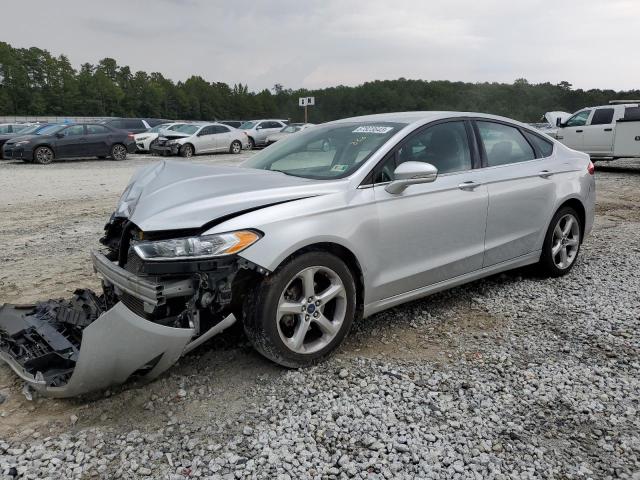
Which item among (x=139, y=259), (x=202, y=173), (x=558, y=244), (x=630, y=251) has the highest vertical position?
(x=202, y=173)

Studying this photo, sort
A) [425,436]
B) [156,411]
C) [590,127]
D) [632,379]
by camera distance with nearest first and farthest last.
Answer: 1. [425,436]
2. [156,411]
3. [632,379]
4. [590,127]

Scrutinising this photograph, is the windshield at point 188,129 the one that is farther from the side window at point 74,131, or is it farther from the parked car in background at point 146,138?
the side window at point 74,131

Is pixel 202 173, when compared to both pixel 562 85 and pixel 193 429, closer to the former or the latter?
pixel 193 429

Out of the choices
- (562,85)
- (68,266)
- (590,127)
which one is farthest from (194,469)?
(562,85)

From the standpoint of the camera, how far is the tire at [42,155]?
61.1 ft

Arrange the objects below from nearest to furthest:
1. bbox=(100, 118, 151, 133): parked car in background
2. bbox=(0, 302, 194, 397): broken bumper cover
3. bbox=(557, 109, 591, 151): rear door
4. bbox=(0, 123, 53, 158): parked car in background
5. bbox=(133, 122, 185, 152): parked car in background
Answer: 1. bbox=(0, 302, 194, 397): broken bumper cover
2. bbox=(557, 109, 591, 151): rear door
3. bbox=(0, 123, 53, 158): parked car in background
4. bbox=(133, 122, 185, 152): parked car in background
5. bbox=(100, 118, 151, 133): parked car in background

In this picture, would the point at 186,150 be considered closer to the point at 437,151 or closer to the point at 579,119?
the point at 579,119

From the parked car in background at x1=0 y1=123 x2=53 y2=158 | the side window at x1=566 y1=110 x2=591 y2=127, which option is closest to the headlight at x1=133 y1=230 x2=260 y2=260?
the side window at x1=566 y1=110 x2=591 y2=127

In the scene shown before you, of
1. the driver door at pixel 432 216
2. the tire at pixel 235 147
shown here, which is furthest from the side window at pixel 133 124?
the driver door at pixel 432 216

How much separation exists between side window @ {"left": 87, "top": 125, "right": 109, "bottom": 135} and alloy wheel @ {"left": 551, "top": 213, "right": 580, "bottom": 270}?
61.7 ft

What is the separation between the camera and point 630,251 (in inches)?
249

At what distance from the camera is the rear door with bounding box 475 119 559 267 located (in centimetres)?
442

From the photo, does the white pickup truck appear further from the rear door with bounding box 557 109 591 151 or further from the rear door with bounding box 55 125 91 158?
the rear door with bounding box 55 125 91 158

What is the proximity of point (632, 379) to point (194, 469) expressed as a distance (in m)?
2.59
